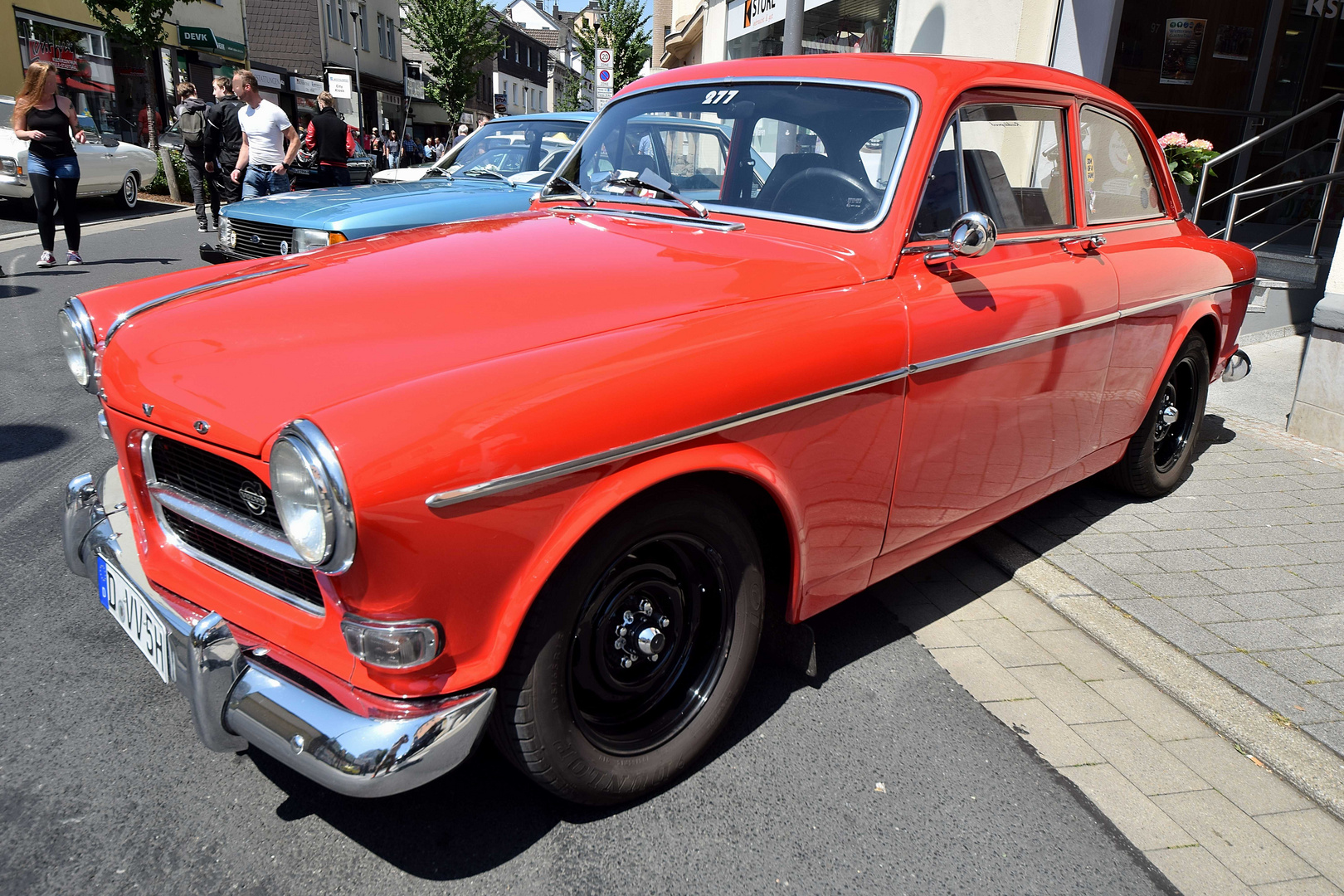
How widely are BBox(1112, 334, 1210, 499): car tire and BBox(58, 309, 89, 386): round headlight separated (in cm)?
385

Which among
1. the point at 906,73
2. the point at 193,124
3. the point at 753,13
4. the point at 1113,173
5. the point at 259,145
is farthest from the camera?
the point at 753,13

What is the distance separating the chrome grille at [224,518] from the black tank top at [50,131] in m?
8.08

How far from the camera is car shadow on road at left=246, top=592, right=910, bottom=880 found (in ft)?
6.86

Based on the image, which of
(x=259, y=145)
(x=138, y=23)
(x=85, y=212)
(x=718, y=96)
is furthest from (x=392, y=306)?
(x=138, y=23)

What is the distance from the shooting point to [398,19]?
44.6m

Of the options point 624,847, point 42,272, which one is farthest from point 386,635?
point 42,272

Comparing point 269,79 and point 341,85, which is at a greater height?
point 269,79

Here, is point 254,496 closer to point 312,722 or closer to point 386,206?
point 312,722

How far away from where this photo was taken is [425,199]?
6.24m

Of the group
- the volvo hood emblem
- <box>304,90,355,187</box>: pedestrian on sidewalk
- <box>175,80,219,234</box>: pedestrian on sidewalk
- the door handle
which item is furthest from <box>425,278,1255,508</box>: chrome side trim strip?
<box>175,80,219,234</box>: pedestrian on sidewalk

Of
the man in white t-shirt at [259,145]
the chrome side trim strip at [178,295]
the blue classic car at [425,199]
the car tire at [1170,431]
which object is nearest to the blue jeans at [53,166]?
the man in white t-shirt at [259,145]

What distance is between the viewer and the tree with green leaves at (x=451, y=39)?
4197cm

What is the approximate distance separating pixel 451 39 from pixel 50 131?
37.3 m

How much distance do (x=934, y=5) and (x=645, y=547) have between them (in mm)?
9552
